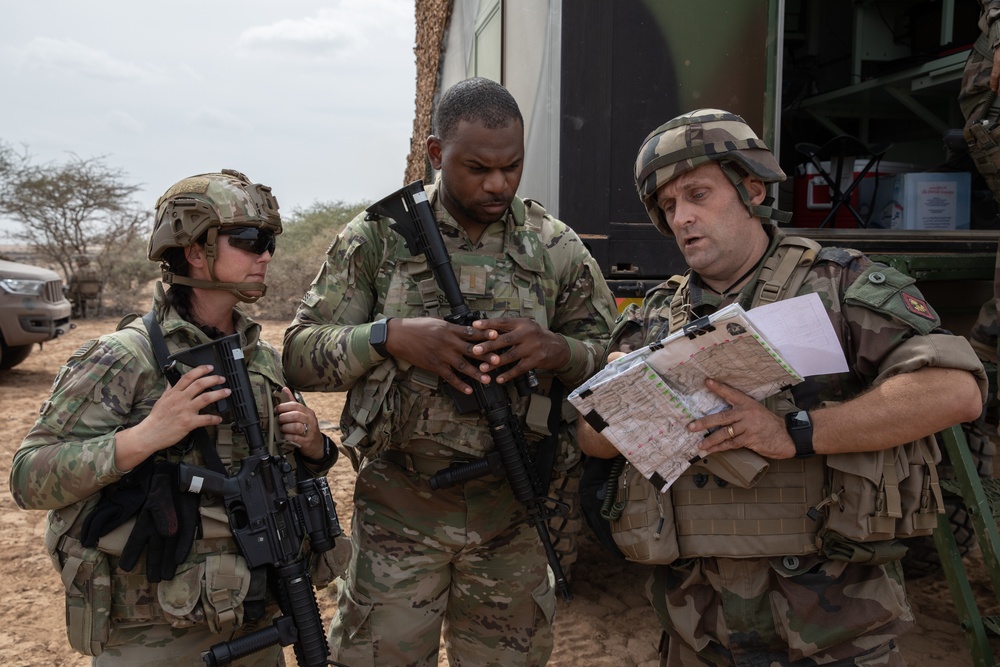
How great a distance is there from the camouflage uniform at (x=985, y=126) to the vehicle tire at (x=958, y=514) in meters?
0.34

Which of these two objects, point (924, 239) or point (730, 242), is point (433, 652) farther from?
point (924, 239)

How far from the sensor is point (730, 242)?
75.5 inches

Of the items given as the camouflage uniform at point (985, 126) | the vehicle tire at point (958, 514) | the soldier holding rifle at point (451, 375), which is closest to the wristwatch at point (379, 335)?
the soldier holding rifle at point (451, 375)

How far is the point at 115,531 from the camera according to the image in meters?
1.92

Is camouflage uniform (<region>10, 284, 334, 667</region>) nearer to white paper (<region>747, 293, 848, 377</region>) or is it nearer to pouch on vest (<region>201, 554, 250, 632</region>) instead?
pouch on vest (<region>201, 554, 250, 632</region>)

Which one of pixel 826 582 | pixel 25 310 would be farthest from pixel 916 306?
pixel 25 310

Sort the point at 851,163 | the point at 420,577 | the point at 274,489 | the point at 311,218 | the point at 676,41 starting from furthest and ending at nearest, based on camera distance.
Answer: the point at 311,218
the point at 851,163
the point at 676,41
the point at 420,577
the point at 274,489

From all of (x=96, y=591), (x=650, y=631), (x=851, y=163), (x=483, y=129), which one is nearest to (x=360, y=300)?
(x=483, y=129)

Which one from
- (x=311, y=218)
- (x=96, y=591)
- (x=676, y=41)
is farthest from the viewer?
(x=311, y=218)

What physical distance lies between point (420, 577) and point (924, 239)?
2.78 m

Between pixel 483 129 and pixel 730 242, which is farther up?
pixel 483 129

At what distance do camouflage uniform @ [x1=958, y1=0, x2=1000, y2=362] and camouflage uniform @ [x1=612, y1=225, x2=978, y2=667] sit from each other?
80.4 inches

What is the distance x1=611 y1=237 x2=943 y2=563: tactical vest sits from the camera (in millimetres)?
1744

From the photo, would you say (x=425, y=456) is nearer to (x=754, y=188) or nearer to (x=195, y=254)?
(x=195, y=254)
